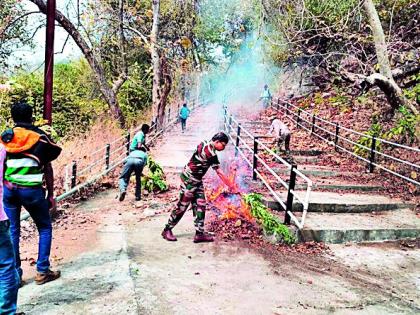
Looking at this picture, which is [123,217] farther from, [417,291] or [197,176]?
[417,291]

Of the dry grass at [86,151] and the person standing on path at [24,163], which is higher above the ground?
the person standing on path at [24,163]

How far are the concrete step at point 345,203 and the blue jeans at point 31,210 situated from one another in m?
4.30

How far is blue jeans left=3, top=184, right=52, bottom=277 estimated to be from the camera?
435 centimetres

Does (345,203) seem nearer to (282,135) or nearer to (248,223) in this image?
(248,223)

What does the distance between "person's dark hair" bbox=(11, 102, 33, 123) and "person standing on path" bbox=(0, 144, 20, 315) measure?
843mm

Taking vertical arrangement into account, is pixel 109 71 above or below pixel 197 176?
above

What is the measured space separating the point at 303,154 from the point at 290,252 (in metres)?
7.31

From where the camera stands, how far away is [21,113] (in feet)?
14.1

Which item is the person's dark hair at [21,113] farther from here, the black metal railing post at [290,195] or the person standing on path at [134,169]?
the person standing on path at [134,169]

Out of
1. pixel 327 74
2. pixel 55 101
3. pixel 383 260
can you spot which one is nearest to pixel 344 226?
pixel 383 260

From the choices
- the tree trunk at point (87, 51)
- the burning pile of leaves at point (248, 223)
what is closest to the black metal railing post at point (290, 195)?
the burning pile of leaves at point (248, 223)

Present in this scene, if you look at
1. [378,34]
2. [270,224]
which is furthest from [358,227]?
[378,34]

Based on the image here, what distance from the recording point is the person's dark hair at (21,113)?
4281 mm

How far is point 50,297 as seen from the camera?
429 cm
